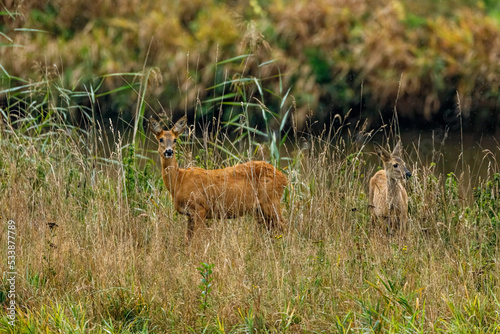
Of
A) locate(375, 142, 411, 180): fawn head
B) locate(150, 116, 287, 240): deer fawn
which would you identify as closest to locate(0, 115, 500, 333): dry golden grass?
locate(150, 116, 287, 240): deer fawn

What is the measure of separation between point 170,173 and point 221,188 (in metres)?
0.41

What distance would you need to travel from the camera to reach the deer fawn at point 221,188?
5406 millimetres

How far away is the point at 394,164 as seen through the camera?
18.7 ft

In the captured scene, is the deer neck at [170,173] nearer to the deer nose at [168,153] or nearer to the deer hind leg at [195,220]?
the deer nose at [168,153]

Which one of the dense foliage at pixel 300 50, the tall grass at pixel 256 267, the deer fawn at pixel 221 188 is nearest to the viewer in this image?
the tall grass at pixel 256 267

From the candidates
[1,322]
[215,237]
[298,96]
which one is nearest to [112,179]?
[215,237]

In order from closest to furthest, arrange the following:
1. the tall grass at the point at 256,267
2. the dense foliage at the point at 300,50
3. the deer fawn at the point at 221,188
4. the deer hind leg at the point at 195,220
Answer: the tall grass at the point at 256,267 → the deer hind leg at the point at 195,220 → the deer fawn at the point at 221,188 → the dense foliage at the point at 300,50

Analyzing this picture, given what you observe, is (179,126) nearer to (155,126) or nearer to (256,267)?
(155,126)

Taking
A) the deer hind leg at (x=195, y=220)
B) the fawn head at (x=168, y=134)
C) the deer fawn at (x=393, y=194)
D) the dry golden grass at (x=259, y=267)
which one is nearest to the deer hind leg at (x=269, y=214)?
the dry golden grass at (x=259, y=267)

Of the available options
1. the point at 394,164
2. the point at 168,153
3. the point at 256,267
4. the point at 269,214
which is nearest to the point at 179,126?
the point at 168,153

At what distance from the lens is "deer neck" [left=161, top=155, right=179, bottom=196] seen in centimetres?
555

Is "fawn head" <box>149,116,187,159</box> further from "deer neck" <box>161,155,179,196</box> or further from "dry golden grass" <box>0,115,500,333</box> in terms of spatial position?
"dry golden grass" <box>0,115,500,333</box>

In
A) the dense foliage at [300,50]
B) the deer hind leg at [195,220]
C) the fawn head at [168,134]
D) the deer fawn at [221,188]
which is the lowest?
the dense foliage at [300,50]

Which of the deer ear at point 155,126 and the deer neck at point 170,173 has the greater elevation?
the deer ear at point 155,126
